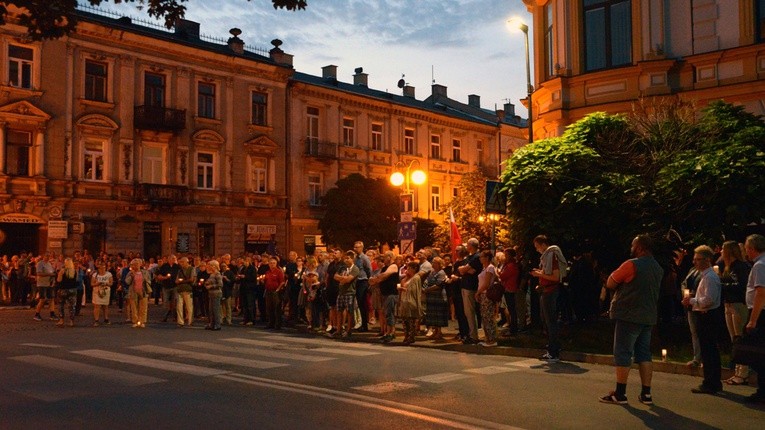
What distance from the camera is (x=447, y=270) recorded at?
59.2 ft

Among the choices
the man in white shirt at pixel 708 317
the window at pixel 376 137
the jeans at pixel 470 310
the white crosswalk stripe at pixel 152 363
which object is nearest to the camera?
the man in white shirt at pixel 708 317

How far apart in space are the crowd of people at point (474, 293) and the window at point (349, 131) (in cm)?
2404

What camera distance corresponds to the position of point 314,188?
46.8 m

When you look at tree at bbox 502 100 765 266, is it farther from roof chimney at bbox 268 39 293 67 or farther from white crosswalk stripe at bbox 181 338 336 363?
roof chimney at bbox 268 39 293 67

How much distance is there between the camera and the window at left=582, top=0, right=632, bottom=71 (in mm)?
19531

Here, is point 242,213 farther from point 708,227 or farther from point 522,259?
point 708,227

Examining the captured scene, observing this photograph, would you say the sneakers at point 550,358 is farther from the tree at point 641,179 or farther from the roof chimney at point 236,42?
the roof chimney at point 236,42

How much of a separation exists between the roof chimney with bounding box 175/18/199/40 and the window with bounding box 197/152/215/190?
6.55 meters

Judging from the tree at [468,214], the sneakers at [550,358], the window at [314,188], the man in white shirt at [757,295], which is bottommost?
the sneakers at [550,358]

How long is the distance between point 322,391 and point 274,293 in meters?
10.7

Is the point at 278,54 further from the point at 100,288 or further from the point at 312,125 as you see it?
the point at 100,288

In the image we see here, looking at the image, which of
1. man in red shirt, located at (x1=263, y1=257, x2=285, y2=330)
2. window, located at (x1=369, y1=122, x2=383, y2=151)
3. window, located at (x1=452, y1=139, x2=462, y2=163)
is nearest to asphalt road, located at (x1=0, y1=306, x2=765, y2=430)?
man in red shirt, located at (x1=263, y1=257, x2=285, y2=330)

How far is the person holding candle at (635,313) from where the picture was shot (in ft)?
27.9

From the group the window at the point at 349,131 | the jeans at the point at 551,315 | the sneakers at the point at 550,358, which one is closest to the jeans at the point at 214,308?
the sneakers at the point at 550,358
